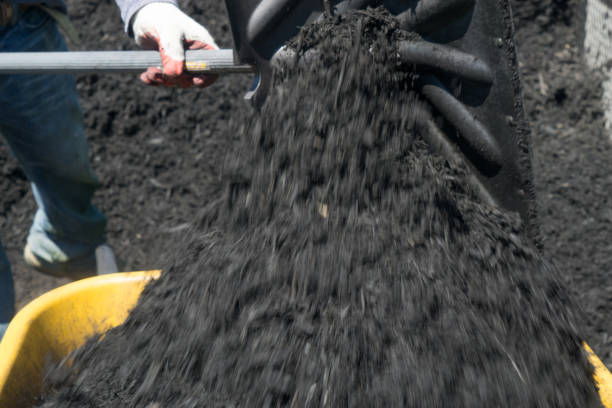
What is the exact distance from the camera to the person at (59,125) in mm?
1484

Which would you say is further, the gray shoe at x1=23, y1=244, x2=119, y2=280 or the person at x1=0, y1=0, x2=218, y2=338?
the gray shoe at x1=23, y1=244, x2=119, y2=280

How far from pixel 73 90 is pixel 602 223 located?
83.4 inches

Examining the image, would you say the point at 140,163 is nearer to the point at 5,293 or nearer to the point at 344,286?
the point at 5,293

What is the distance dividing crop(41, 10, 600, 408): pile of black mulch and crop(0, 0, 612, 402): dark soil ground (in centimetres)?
121

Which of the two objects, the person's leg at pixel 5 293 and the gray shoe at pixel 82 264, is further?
the gray shoe at pixel 82 264

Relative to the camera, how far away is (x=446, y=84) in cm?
118

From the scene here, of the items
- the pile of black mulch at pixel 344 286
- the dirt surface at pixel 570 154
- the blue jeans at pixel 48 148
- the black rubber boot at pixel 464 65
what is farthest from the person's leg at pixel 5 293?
the dirt surface at pixel 570 154

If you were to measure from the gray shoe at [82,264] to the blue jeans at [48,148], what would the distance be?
0.03 metres

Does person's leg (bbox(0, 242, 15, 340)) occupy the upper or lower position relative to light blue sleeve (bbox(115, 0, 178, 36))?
lower

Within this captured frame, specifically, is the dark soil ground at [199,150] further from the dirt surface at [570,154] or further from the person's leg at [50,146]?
the person's leg at [50,146]

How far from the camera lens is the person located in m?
1.48

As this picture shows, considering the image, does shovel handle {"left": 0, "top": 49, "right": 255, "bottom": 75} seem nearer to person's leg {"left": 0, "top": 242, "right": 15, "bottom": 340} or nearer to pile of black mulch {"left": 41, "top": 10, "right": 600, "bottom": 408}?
pile of black mulch {"left": 41, "top": 10, "right": 600, "bottom": 408}

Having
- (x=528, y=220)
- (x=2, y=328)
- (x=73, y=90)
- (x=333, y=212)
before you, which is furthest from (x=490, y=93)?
(x=2, y=328)

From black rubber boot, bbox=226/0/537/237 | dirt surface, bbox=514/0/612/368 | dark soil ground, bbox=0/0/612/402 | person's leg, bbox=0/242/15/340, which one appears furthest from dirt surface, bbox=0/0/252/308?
dirt surface, bbox=514/0/612/368
